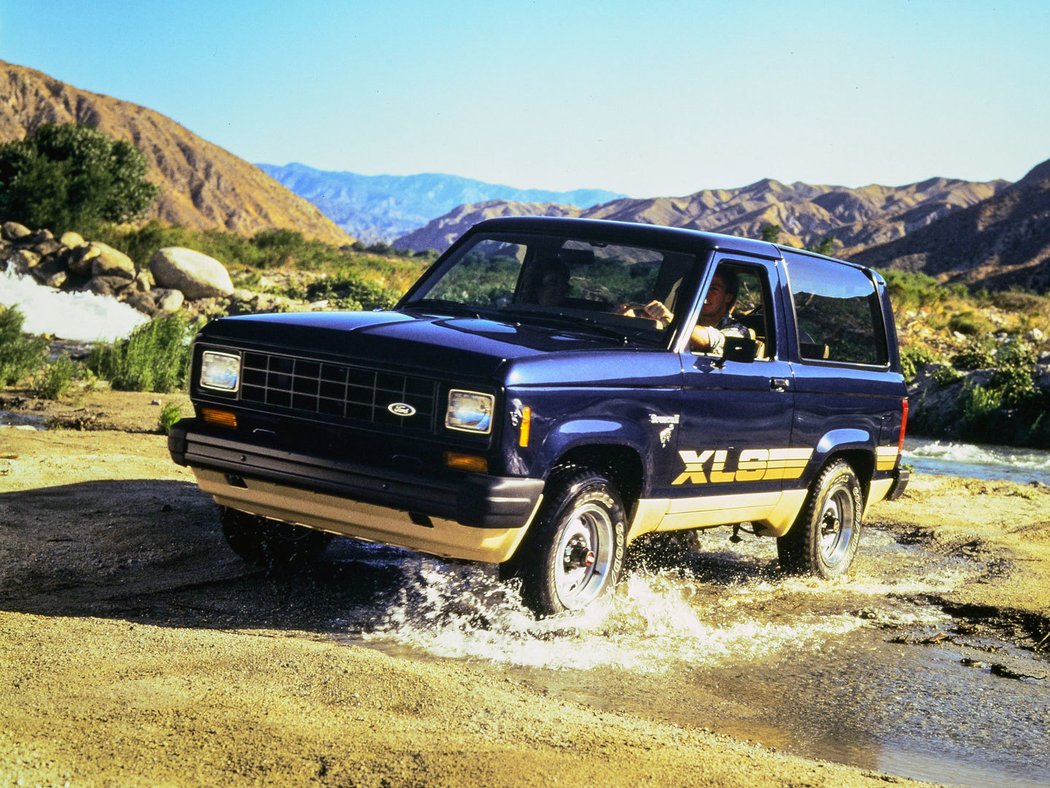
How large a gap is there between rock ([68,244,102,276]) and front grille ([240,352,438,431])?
79.5ft

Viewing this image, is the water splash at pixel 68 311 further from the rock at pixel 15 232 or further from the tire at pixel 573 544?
the tire at pixel 573 544

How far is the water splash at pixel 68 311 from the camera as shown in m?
22.4

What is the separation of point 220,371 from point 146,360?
33.8ft

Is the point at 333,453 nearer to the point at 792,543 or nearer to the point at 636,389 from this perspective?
the point at 636,389

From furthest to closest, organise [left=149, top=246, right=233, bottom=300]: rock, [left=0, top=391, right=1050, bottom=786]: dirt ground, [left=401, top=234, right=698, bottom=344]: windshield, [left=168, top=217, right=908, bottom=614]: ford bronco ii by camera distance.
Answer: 1. [left=149, top=246, right=233, bottom=300]: rock
2. [left=401, top=234, right=698, bottom=344]: windshield
3. [left=168, top=217, right=908, bottom=614]: ford bronco ii
4. [left=0, top=391, right=1050, bottom=786]: dirt ground

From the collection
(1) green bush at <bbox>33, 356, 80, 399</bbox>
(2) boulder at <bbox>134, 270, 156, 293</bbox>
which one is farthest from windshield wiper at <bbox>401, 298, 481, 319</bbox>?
(2) boulder at <bbox>134, 270, 156, 293</bbox>

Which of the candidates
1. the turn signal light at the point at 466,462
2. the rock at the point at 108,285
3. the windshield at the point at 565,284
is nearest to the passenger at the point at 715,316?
the windshield at the point at 565,284

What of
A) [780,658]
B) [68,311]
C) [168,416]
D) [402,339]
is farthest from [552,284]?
[68,311]

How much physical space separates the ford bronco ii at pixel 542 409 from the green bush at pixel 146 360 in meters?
9.31

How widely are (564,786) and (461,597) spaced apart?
2.80 metres

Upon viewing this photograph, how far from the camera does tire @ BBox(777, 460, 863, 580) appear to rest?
307 inches

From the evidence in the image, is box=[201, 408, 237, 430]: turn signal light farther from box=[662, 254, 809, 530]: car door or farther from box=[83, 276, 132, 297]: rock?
box=[83, 276, 132, 297]: rock

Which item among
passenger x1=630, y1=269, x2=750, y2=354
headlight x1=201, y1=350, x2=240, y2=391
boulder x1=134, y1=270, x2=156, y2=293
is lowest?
boulder x1=134, y1=270, x2=156, y2=293

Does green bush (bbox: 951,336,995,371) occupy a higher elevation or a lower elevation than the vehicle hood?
lower
